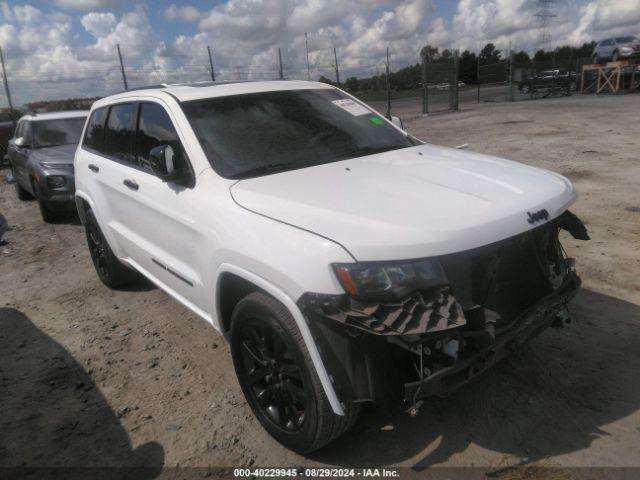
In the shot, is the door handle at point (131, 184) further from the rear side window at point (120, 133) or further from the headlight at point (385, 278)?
the headlight at point (385, 278)

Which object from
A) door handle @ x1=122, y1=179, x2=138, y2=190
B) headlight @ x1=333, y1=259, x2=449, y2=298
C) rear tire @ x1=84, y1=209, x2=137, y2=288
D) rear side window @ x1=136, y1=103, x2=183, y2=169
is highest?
rear side window @ x1=136, y1=103, x2=183, y2=169

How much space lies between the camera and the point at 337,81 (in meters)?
22.7

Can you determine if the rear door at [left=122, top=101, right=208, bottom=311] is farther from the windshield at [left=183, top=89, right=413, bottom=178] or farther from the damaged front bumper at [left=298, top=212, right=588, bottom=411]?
the damaged front bumper at [left=298, top=212, right=588, bottom=411]

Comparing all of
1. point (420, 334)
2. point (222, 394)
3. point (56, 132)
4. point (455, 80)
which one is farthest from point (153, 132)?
point (455, 80)

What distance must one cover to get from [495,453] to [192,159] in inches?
91.9

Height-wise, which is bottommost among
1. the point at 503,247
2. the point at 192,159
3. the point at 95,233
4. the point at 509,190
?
the point at 95,233

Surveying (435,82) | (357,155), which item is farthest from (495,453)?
(435,82)

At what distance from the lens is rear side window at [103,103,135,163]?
163 inches

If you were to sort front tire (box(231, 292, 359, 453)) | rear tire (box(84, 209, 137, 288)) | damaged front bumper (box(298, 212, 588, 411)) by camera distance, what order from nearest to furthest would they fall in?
damaged front bumper (box(298, 212, 588, 411)) < front tire (box(231, 292, 359, 453)) < rear tire (box(84, 209, 137, 288))

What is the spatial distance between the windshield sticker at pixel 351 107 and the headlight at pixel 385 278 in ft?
6.60

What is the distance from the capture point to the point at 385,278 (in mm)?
2184

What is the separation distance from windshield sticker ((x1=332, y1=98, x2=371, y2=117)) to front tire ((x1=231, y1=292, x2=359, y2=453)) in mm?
1909

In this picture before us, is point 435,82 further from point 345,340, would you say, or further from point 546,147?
point 345,340

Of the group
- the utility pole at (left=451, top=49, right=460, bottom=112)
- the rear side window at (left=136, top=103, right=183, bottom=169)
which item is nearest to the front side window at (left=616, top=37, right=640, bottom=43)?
the utility pole at (left=451, top=49, right=460, bottom=112)
